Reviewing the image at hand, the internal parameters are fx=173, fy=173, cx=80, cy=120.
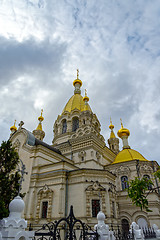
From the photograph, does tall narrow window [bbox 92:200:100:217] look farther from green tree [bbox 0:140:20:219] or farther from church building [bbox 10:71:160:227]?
green tree [bbox 0:140:20:219]

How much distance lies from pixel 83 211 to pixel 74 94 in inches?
993

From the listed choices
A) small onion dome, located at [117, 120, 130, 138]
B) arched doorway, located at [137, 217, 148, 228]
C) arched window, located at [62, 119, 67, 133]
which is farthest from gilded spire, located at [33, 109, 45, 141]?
arched doorway, located at [137, 217, 148, 228]

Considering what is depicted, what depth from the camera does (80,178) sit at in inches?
641

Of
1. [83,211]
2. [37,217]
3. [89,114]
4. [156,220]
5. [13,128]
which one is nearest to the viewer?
[83,211]

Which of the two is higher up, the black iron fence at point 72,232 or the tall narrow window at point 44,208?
the tall narrow window at point 44,208

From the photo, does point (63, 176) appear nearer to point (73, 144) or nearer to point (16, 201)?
point (73, 144)

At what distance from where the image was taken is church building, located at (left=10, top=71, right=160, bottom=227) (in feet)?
51.1

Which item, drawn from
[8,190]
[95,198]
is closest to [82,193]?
[95,198]

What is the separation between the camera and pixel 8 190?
341 inches

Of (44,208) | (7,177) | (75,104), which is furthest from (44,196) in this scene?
(75,104)

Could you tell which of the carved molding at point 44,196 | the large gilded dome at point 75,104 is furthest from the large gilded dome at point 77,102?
the carved molding at point 44,196

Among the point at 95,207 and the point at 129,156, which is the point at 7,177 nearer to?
the point at 95,207

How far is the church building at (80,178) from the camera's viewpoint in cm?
1558

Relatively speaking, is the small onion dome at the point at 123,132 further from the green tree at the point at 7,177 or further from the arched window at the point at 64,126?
the green tree at the point at 7,177
